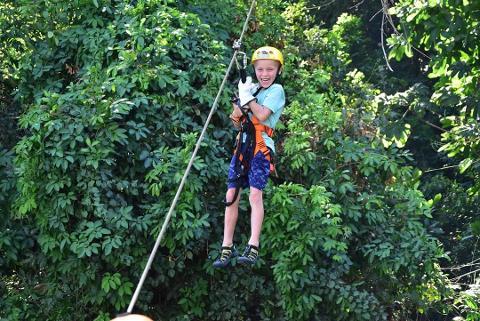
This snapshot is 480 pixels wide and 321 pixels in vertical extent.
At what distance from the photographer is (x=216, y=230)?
804cm

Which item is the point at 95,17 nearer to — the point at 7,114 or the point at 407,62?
the point at 7,114

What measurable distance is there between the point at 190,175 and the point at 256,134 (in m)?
1.71

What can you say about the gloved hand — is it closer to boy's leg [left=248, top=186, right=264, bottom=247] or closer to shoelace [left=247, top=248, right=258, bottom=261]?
boy's leg [left=248, top=186, right=264, bottom=247]

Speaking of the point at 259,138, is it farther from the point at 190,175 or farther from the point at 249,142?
the point at 190,175

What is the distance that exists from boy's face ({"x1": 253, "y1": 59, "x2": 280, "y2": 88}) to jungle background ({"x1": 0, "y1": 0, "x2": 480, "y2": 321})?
148 cm

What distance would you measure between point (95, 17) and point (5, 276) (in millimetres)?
2403

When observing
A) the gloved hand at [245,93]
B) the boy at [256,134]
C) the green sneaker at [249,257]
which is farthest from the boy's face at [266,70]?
the green sneaker at [249,257]

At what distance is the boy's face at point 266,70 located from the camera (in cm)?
594

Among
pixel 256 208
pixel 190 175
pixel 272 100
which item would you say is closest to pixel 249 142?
pixel 272 100

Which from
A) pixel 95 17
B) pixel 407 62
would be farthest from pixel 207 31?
pixel 407 62

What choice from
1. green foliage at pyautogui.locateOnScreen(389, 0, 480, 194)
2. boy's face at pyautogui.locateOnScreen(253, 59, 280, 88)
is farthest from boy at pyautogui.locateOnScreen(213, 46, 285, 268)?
green foliage at pyautogui.locateOnScreen(389, 0, 480, 194)

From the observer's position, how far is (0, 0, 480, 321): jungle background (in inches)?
301

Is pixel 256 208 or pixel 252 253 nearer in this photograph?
pixel 252 253

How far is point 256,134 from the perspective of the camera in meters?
6.03
